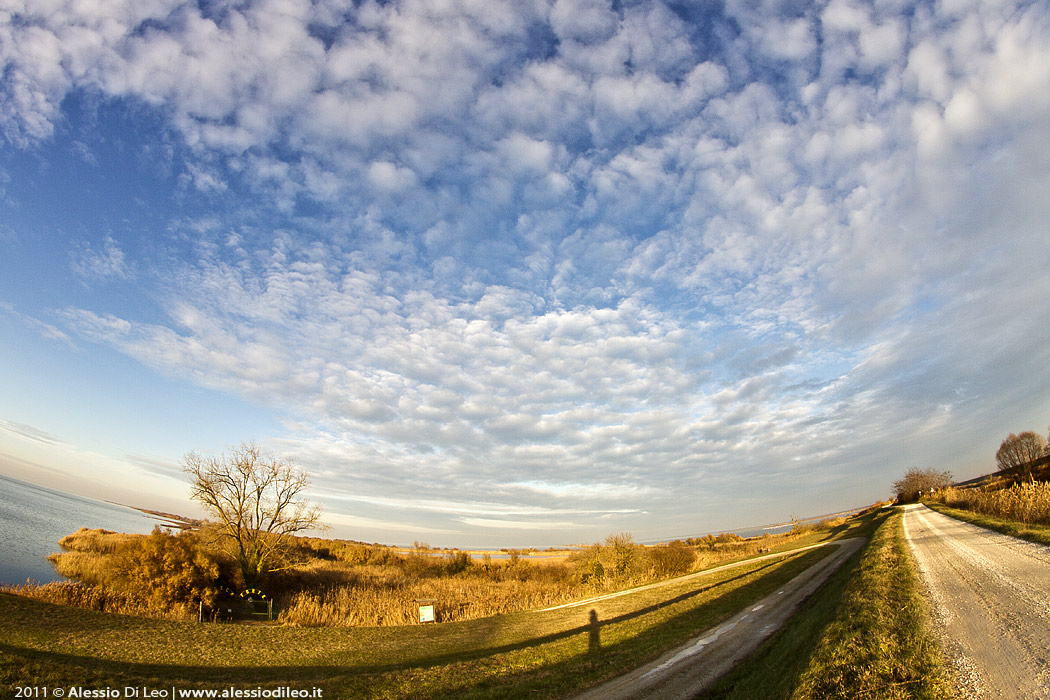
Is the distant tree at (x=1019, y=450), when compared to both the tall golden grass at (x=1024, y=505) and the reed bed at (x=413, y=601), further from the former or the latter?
the reed bed at (x=413, y=601)

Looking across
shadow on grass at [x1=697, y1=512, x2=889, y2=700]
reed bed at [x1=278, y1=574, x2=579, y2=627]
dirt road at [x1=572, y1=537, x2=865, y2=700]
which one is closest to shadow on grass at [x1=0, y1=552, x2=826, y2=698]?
dirt road at [x1=572, y1=537, x2=865, y2=700]

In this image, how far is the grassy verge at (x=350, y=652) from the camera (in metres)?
9.73

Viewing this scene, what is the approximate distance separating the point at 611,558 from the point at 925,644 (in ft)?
101

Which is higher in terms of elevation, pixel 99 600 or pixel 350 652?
pixel 99 600

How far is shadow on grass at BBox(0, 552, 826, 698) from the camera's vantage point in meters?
8.59

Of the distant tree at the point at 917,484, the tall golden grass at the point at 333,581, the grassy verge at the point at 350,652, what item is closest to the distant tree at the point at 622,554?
the tall golden grass at the point at 333,581

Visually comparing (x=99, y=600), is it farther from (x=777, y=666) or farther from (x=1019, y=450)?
(x=1019, y=450)

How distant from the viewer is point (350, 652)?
1403 cm

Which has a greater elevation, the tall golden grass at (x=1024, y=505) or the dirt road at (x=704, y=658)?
the tall golden grass at (x=1024, y=505)

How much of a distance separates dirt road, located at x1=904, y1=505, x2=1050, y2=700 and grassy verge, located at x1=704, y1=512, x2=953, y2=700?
343 millimetres

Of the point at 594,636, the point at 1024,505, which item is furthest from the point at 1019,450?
the point at 594,636

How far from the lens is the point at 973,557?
13641mm

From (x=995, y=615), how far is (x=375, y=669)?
14122 mm

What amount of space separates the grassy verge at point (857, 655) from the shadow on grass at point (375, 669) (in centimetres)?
332
